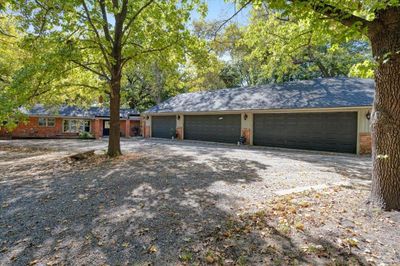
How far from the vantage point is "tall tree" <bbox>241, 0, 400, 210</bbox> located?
13.6ft

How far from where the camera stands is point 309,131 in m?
14.3

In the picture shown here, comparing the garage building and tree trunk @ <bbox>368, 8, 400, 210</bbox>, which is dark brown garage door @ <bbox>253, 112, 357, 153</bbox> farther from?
tree trunk @ <bbox>368, 8, 400, 210</bbox>

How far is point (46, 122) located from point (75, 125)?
2.75 m

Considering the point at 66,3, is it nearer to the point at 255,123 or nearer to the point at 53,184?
the point at 53,184

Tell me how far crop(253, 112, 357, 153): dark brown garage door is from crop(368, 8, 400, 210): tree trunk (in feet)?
30.9

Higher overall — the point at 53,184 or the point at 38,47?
the point at 38,47

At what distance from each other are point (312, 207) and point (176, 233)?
2572mm

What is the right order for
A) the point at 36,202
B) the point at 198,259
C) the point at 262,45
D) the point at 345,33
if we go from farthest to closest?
the point at 262,45 < the point at 36,202 < the point at 345,33 < the point at 198,259

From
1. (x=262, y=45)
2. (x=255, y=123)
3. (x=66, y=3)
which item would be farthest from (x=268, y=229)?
(x=255, y=123)

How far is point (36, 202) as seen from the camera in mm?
5266

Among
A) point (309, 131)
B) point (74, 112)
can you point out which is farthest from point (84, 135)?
point (309, 131)

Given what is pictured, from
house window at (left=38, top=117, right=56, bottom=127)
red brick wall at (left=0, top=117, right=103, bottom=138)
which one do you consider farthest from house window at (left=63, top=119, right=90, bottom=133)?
house window at (left=38, top=117, right=56, bottom=127)

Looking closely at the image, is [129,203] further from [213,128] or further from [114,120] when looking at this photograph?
[213,128]

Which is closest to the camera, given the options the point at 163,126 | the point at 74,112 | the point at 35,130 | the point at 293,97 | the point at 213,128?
the point at 293,97
